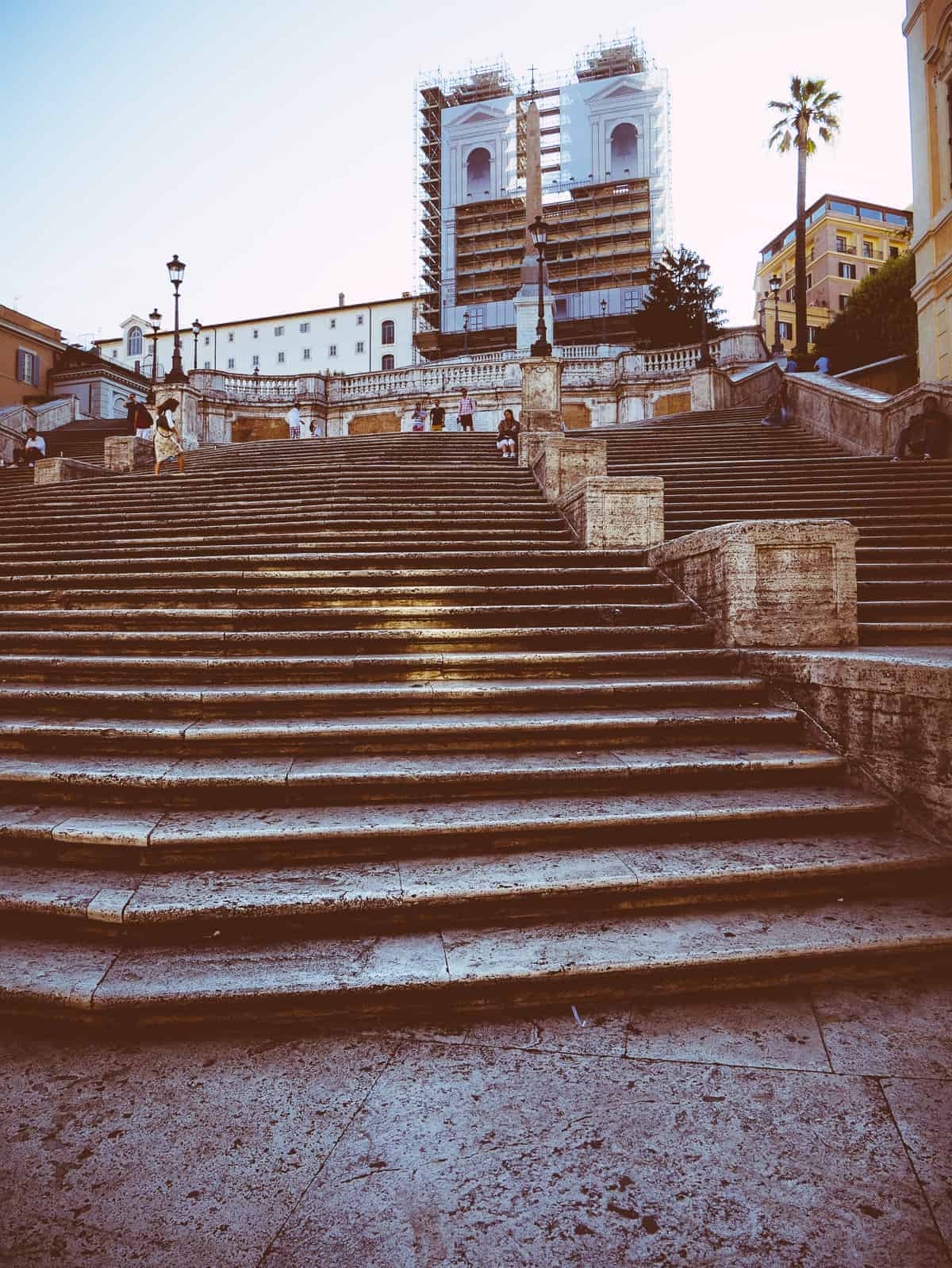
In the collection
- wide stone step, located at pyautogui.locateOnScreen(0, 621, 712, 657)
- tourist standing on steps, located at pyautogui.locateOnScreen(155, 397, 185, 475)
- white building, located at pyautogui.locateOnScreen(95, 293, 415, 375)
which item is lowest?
wide stone step, located at pyautogui.locateOnScreen(0, 621, 712, 657)

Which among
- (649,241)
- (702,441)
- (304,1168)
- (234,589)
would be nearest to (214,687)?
(234,589)

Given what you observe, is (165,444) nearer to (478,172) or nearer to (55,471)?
(55,471)

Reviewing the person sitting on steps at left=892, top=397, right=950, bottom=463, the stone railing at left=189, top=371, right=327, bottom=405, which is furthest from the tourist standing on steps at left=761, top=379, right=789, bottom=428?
the stone railing at left=189, top=371, right=327, bottom=405

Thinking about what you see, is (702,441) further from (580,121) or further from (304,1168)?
(580,121)

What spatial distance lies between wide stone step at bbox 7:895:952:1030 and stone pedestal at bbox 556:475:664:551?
4.87 meters

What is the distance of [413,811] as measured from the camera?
11.7 ft

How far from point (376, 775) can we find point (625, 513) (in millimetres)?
4684

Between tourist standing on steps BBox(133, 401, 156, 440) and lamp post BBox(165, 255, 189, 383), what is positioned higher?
lamp post BBox(165, 255, 189, 383)

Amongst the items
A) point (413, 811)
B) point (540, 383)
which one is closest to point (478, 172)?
point (540, 383)

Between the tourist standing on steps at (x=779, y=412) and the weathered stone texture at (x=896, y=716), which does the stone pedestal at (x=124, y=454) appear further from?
the weathered stone texture at (x=896, y=716)

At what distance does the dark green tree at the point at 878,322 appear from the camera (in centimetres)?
2945

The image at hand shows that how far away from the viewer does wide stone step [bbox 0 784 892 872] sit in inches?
127

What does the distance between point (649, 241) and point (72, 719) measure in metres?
58.4

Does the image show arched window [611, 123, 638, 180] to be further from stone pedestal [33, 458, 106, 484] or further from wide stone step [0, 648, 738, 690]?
wide stone step [0, 648, 738, 690]
